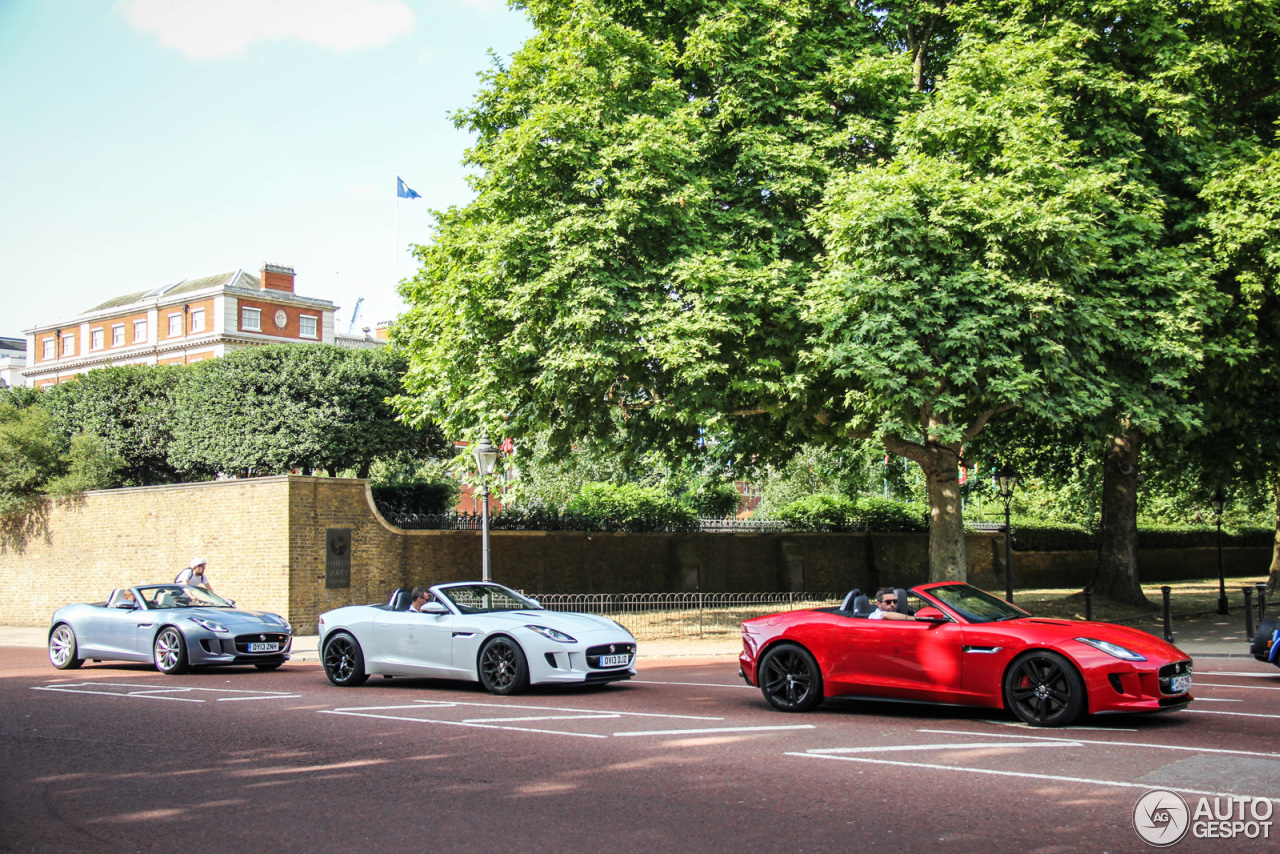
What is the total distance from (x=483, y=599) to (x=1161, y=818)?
351 inches

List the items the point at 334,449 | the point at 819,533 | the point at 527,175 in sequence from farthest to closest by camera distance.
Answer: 1. the point at 334,449
2. the point at 819,533
3. the point at 527,175

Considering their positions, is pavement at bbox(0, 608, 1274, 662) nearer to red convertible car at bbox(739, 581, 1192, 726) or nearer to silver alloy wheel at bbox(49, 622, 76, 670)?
silver alloy wheel at bbox(49, 622, 76, 670)

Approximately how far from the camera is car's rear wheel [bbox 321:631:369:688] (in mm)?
12859

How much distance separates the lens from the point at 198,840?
5516 millimetres

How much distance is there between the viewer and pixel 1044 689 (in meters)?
8.97

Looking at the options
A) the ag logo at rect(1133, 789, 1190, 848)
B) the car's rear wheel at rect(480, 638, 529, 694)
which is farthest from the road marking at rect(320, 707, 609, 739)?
the ag logo at rect(1133, 789, 1190, 848)

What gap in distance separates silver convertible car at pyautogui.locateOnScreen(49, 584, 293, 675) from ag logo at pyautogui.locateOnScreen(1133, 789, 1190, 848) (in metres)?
12.5

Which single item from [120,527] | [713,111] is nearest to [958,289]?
[713,111]

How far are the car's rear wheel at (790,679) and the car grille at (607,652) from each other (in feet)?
6.72

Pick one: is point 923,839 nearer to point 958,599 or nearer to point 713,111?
point 958,599

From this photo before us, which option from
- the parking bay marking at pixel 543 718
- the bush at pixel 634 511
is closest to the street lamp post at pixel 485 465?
the parking bay marking at pixel 543 718

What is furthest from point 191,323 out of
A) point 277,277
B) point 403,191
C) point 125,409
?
point 125,409

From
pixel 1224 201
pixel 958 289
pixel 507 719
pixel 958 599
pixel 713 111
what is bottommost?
pixel 507 719

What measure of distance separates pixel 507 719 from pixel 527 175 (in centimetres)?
1143
